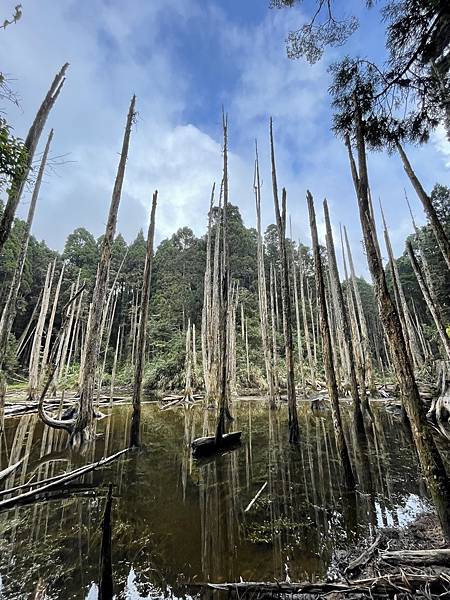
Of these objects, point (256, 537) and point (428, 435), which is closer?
point (428, 435)

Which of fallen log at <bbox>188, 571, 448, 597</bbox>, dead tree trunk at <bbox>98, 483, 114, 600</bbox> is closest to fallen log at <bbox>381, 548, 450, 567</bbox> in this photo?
fallen log at <bbox>188, 571, 448, 597</bbox>

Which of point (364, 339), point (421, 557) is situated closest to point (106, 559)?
point (421, 557)

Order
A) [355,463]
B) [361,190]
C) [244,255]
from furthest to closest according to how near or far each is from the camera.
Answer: [244,255] < [355,463] < [361,190]

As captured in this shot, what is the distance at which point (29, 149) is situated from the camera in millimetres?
5582

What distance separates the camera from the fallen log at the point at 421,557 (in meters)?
2.10

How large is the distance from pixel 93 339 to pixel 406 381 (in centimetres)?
767

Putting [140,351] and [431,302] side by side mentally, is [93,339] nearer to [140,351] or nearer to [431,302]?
[140,351]

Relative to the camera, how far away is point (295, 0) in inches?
173

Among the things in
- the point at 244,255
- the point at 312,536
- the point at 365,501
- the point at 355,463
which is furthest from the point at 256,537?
the point at 244,255

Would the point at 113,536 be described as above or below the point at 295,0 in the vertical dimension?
below

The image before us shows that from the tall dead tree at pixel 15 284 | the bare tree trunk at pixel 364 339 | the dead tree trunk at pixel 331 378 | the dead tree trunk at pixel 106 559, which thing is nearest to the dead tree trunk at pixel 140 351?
the tall dead tree at pixel 15 284

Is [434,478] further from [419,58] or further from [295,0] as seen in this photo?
[295,0]

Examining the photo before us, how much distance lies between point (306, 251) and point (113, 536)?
33158 millimetres

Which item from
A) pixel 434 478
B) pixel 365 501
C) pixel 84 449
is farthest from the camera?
pixel 84 449
